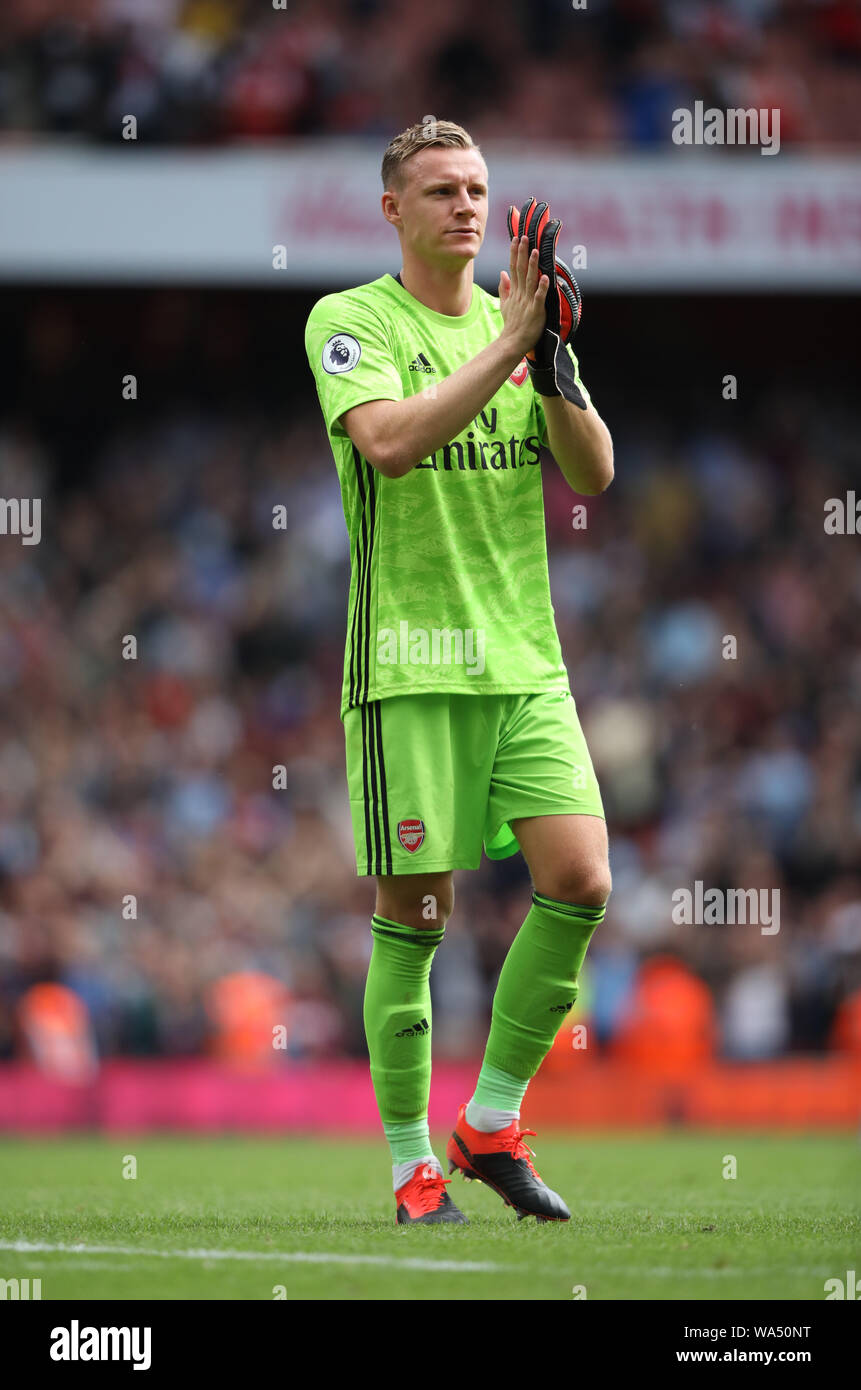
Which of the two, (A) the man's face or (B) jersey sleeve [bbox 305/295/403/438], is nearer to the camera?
(B) jersey sleeve [bbox 305/295/403/438]

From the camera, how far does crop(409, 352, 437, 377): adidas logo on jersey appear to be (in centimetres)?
457

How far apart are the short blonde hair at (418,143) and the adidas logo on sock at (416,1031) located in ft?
6.81

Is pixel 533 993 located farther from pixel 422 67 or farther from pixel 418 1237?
pixel 422 67

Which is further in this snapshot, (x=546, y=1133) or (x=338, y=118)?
(x=338, y=118)

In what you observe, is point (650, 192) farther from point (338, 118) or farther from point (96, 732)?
point (96, 732)

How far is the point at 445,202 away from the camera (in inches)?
178

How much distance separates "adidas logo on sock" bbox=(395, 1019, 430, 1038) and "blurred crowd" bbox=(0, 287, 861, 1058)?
6.56m

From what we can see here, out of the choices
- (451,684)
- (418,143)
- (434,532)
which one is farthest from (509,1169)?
(418,143)

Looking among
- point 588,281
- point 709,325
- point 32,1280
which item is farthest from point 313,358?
point 709,325

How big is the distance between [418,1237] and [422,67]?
1183 centimetres

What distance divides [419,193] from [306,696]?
912 cm

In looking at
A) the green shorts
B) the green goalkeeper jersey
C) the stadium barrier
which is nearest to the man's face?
the green goalkeeper jersey

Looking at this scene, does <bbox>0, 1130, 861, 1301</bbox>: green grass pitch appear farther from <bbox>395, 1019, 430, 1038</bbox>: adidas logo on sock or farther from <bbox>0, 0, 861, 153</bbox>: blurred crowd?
<bbox>0, 0, 861, 153</bbox>: blurred crowd

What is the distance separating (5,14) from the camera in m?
13.9
